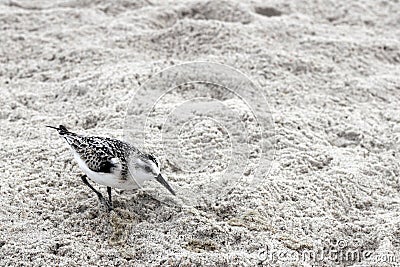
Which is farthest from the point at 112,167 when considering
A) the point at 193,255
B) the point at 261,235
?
the point at 261,235

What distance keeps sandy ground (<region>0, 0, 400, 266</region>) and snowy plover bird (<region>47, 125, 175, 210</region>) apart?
184mm

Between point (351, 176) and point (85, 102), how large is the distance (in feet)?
4.98

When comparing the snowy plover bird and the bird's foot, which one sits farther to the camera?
the bird's foot

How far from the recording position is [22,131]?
10.2ft

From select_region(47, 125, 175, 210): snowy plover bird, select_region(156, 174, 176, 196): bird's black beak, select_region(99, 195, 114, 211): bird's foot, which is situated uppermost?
select_region(47, 125, 175, 210): snowy plover bird

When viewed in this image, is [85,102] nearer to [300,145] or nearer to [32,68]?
[32,68]

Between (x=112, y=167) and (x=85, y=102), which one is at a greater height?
(x=112, y=167)

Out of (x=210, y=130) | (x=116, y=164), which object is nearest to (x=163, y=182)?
(x=116, y=164)

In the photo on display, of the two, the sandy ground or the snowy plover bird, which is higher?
the snowy plover bird

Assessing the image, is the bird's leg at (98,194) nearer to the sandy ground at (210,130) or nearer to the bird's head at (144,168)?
the sandy ground at (210,130)

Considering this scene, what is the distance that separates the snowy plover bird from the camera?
7.82 ft

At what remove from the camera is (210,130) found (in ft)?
10.2

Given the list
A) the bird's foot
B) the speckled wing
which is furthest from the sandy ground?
the speckled wing

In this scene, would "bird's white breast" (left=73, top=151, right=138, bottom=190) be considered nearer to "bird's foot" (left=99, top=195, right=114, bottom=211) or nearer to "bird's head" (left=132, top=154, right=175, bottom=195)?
"bird's head" (left=132, top=154, right=175, bottom=195)
